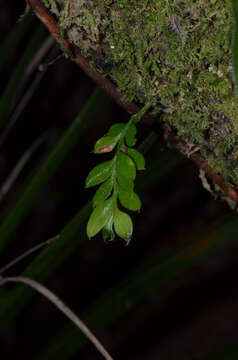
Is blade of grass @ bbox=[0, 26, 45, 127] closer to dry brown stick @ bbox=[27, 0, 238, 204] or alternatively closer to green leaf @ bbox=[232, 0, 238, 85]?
dry brown stick @ bbox=[27, 0, 238, 204]

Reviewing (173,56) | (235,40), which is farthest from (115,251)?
(235,40)

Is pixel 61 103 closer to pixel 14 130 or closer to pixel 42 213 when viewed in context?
pixel 14 130

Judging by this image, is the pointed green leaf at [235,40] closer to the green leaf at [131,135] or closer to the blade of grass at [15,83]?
the green leaf at [131,135]

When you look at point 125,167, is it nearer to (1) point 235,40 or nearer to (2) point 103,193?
(2) point 103,193

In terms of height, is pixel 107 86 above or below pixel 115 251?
above

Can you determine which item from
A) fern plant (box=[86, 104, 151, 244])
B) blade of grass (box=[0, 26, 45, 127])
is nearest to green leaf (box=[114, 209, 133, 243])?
fern plant (box=[86, 104, 151, 244])

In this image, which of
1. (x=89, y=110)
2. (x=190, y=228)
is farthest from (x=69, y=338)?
(x=190, y=228)

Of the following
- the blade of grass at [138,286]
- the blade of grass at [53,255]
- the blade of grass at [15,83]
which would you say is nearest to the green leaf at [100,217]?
the blade of grass at [53,255]
